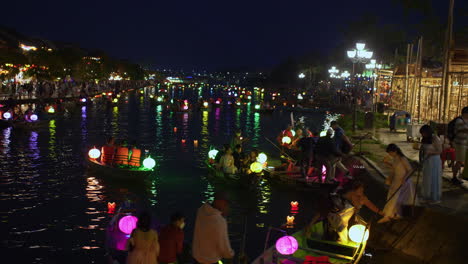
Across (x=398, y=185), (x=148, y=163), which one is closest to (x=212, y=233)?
(x=398, y=185)

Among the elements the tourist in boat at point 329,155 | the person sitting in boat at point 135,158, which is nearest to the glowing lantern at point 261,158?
the tourist in boat at point 329,155

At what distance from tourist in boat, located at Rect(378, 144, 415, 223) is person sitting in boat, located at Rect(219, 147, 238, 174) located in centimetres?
797

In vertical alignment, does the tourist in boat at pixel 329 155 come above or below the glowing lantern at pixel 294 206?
above

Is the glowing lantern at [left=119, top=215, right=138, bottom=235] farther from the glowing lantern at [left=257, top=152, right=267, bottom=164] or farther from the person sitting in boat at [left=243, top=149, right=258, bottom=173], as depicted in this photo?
the glowing lantern at [left=257, top=152, right=267, bottom=164]

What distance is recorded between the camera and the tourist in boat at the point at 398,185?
35.1 feet

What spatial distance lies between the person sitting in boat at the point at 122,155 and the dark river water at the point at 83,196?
2.59 feet

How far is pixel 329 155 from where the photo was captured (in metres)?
16.7

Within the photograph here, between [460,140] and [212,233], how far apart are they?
8.52 meters

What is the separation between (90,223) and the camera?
1442 centimetres

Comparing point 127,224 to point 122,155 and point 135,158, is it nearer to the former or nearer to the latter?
point 135,158

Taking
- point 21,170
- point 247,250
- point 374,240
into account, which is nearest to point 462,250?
point 374,240

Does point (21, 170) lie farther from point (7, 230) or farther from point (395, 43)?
point (395, 43)

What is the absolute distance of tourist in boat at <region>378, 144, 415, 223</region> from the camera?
10.7 metres

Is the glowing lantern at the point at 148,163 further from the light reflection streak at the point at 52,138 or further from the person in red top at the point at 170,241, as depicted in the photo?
the person in red top at the point at 170,241
